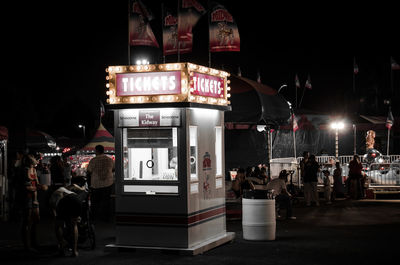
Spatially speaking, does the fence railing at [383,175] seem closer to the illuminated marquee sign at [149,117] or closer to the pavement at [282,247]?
the pavement at [282,247]

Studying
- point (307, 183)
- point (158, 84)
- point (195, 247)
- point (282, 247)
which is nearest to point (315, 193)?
point (307, 183)

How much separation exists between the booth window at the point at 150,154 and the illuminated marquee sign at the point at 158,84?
67 cm

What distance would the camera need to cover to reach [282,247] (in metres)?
11.3

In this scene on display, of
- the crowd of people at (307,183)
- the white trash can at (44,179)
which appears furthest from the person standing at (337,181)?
the white trash can at (44,179)

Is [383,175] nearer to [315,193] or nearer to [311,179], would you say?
[315,193]

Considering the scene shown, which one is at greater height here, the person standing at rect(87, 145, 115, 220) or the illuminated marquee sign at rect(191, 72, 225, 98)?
the illuminated marquee sign at rect(191, 72, 225, 98)

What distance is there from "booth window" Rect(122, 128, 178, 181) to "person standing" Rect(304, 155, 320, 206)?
9.97 metres

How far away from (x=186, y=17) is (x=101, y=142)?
21546mm

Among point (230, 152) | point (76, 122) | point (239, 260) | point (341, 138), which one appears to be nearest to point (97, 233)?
point (239, 260)

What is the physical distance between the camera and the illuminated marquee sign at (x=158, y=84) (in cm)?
1066

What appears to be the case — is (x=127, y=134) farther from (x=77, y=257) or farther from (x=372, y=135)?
(x=372, y=135)

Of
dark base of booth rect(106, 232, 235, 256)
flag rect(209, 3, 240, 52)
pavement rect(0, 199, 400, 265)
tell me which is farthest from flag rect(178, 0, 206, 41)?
pavement rect(0, 199, 400, 265)

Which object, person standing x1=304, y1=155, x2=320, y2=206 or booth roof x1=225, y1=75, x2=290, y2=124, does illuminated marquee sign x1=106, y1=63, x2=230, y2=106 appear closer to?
booth roof x1=225, y1=75, x2=290, y2=124

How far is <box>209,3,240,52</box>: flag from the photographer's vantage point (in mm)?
13460
